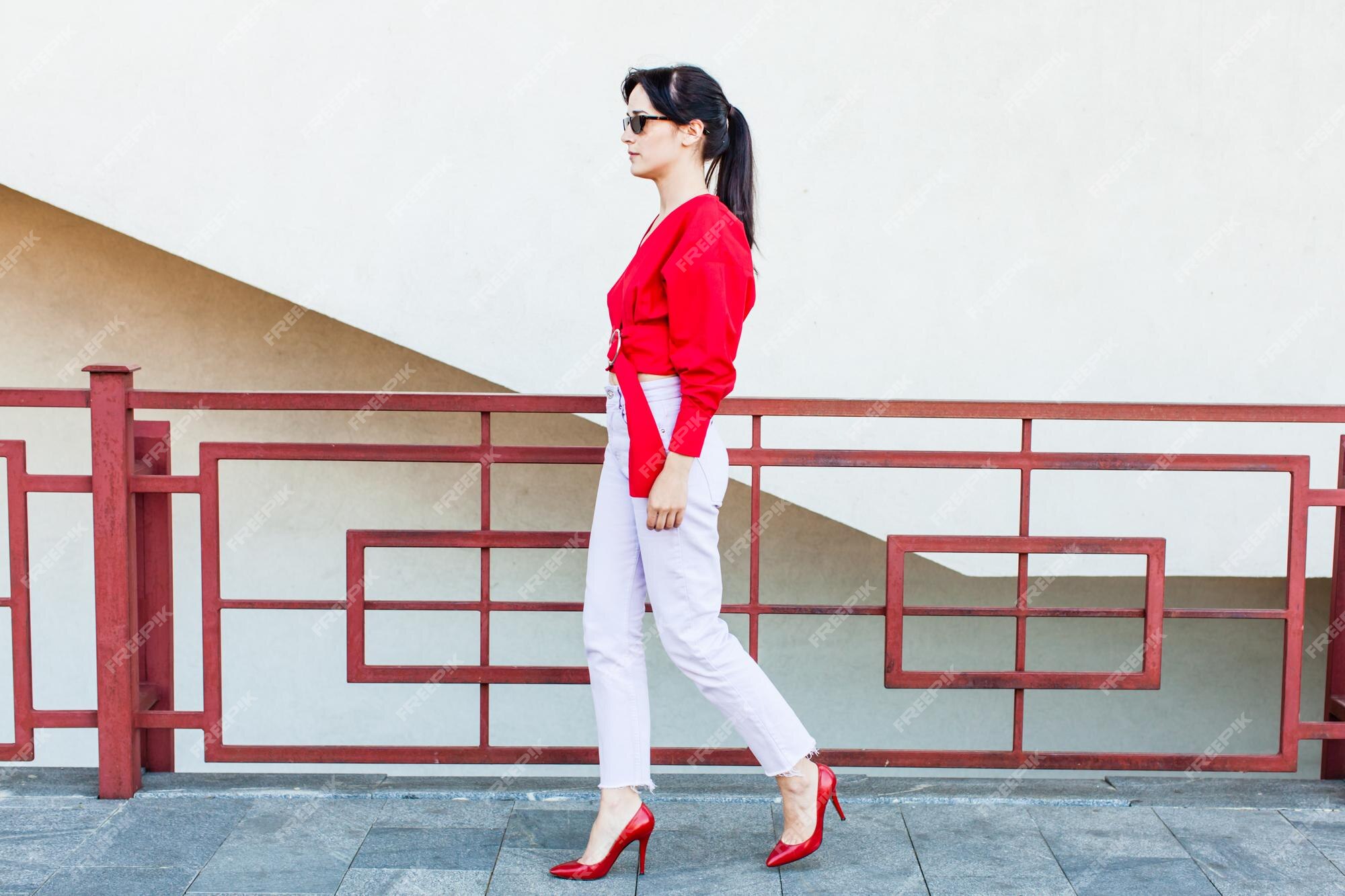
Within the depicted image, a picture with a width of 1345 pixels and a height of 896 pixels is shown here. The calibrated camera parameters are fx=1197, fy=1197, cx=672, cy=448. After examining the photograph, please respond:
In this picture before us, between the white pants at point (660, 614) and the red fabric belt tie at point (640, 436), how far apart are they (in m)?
0.02

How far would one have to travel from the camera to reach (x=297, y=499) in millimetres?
4738

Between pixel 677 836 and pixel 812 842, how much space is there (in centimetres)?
30

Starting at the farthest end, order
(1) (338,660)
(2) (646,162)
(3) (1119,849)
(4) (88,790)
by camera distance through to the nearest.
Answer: (1) (338,660)
(4) (88,790)
(3) (1119,849)
(2) (646,162)

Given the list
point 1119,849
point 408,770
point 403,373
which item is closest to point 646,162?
point 1119,849

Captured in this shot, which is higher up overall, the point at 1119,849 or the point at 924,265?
the point at 924,265

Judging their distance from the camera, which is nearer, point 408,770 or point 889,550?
point 889,550

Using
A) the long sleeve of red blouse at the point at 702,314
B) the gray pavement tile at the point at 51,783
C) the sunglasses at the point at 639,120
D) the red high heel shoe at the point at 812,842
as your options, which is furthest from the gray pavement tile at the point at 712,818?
the sunglasses at the point at 639,120

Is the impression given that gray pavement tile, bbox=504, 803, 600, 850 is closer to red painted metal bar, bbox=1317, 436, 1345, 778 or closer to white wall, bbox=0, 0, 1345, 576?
white wall, bbox=0, 0, 1345, 576

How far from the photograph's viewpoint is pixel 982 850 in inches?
89.4

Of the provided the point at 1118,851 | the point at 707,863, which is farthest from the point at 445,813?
the point at 1118,851

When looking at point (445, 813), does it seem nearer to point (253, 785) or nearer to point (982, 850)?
point (253, 785)

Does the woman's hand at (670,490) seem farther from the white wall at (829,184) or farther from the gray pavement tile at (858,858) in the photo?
the white wall at (829,184)

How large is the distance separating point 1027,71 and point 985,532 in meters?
1.43

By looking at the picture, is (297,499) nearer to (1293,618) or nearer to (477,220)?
(477,220)
